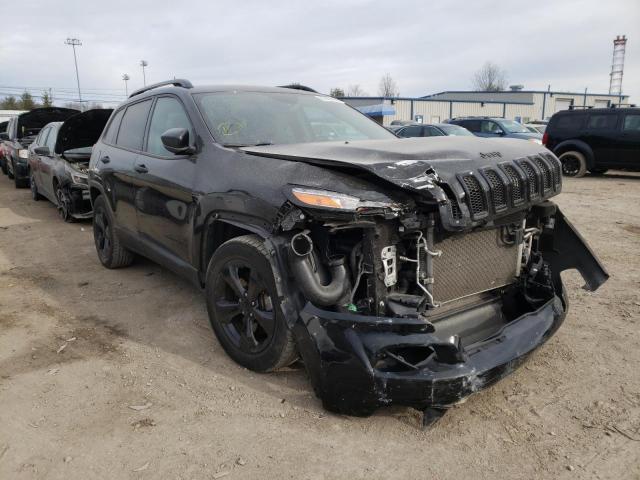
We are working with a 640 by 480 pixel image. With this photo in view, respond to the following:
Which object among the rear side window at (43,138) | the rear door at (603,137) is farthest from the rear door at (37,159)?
the rear door at (603,137)

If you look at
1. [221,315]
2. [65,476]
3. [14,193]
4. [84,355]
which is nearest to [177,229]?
[221,315]

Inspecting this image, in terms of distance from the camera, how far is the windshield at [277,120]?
3.50 meters

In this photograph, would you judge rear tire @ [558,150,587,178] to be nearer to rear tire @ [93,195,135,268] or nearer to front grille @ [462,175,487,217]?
rear tire @ [93,195,135,268]

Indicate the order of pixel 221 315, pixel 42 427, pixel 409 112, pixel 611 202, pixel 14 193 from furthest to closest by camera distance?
1. pixel 409 112
2. pixel 14 193
3. pixel 611 202
4. pixel 221 315
5. pixel 42 427

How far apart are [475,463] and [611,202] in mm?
8452

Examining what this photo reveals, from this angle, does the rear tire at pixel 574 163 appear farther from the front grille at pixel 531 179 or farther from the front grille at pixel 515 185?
the front grille at pixel 515 185

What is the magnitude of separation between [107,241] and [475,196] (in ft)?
13.8

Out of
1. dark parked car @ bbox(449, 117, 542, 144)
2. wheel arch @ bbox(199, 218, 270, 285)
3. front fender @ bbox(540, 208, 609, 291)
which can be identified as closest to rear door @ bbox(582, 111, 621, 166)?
dark parked car @ bbox(449, 117, 542, 144)

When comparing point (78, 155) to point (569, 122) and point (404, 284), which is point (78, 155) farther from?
point (569, 122)

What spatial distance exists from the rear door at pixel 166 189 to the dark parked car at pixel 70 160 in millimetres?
4209

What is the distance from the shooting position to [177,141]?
331 centimetres

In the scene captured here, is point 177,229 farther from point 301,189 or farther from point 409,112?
point 409,112

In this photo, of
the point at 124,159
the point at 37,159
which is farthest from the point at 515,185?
the point at 37,159

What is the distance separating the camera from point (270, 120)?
12.2 feet
